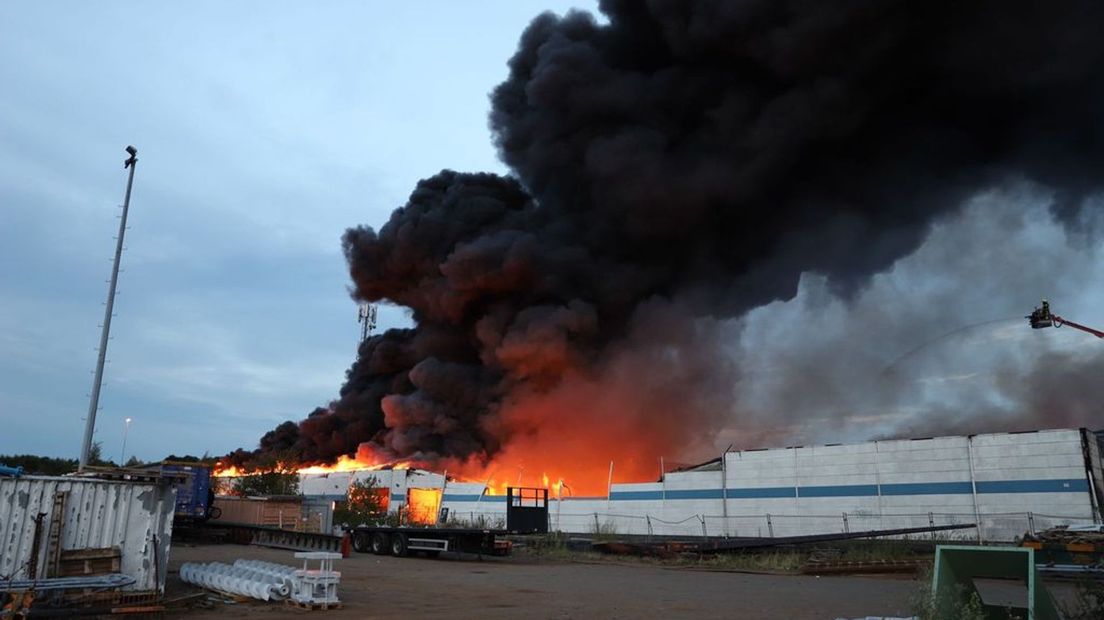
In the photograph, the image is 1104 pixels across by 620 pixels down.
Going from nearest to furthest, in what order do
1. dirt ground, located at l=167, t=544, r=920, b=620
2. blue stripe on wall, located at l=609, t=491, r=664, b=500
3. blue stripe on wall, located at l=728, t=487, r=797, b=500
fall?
dirt ground, located at l=167, t=544, r=920, b=620 < blue stripe on wall, located at l=728, t=487, r=797, b=500 < blue stripe on wall, located at l=609, t=491, r=664, b=500

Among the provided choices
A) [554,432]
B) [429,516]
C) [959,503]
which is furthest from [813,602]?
[554,432]

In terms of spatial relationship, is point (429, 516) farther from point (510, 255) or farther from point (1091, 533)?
point (1091, 533)

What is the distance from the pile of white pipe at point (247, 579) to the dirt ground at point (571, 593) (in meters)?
0.23

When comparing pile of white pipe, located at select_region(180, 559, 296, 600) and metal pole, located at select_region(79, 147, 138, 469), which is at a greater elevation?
metal pole, located at select_region(79, 147, 138, 469)

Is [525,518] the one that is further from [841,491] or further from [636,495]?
[841,491]

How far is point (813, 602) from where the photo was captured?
13.5 meters

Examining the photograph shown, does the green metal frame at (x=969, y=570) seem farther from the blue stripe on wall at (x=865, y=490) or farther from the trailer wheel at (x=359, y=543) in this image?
the trailer wheel at (x=359, y=543)

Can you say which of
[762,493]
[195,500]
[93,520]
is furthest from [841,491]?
[93,520]

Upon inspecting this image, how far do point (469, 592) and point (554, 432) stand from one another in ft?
99.9

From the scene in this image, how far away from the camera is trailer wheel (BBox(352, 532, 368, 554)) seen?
26469 millimetres

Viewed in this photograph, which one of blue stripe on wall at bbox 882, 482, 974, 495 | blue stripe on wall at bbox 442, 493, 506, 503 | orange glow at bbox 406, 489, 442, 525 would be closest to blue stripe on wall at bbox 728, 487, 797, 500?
blue stripe on wall at bbox 882, 482, 974, 495

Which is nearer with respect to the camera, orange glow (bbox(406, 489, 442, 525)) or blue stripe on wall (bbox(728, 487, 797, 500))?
blue stripe on wall (bbox(728, 487, 797, 500))

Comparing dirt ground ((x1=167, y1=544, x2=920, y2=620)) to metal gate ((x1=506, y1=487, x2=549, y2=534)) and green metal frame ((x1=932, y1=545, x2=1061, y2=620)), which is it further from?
metal gate ((x1=506, y1=487, x2=549, y2=534))

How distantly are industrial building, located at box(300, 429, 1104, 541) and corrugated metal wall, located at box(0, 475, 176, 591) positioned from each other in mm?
20185
